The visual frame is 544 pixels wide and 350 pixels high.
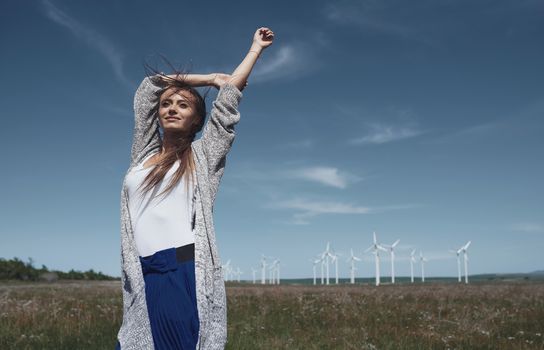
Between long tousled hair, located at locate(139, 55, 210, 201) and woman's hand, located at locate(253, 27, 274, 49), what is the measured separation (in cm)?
46

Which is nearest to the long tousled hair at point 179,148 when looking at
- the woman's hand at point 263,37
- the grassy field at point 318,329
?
the woman's hand at point 263,37

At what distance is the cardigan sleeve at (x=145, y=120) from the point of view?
3195 millimetres

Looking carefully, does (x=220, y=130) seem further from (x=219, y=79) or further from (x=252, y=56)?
(x=252, y=56)

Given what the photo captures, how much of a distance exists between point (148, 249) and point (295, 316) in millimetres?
7836

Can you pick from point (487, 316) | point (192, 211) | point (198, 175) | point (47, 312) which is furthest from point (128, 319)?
point (487, 316)

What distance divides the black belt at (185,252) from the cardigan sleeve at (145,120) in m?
0.80

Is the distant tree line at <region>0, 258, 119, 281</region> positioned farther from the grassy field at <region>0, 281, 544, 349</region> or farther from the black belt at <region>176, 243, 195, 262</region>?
the black belt at <region>176, 243, 195, 262</region>

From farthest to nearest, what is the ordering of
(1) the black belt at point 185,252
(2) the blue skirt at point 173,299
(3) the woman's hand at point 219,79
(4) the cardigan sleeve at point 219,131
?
(3) the woman's hand at point 219,79 → (4) the cardigan sleeve at point 219,131 → (1) the black belt at point 185,252 → (2) the blue skirt at point 173,299

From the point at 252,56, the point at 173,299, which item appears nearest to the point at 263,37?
the point at 252,56

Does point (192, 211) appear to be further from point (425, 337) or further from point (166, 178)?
point (425, 337)

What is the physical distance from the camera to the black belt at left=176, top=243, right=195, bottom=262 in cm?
263

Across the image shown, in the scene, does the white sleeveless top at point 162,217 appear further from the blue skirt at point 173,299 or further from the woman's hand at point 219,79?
the woman's hand at point 219,79

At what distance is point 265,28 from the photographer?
3355 mm

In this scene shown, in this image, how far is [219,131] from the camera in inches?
114
